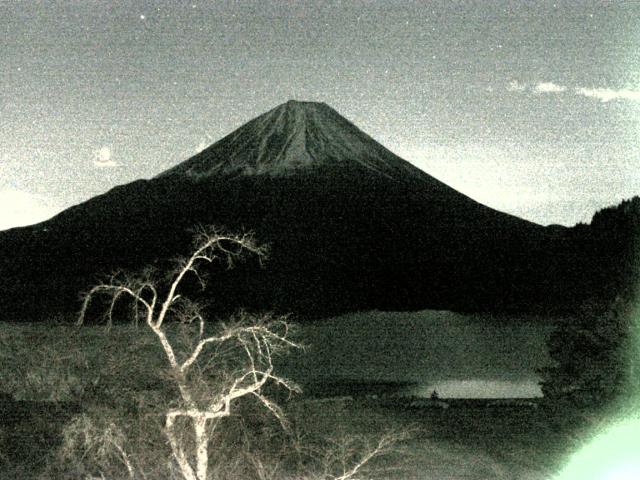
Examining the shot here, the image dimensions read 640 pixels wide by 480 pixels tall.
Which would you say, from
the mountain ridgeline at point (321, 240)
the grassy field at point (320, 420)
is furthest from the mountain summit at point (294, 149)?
the grassy field at point (320, 420)

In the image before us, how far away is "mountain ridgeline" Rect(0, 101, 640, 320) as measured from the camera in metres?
67.4

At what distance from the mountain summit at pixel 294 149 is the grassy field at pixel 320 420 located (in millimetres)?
73768

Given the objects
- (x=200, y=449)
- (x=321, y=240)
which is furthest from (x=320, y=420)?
(x=321, y=240)

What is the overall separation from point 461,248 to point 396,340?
122 feet

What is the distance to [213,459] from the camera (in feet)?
53.0

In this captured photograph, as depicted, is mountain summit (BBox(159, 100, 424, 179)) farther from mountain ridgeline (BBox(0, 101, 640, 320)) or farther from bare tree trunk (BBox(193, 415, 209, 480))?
bare tree trunk (BBox(193, 415, 209, 480))

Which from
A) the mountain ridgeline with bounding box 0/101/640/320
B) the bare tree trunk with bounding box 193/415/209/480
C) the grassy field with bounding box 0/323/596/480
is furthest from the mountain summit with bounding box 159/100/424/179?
the bare tree trunk with bounding box 193/415/209/480

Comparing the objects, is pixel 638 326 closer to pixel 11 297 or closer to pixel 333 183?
pixel 11 297

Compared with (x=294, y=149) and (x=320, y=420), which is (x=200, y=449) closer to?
(x=320, y=420)

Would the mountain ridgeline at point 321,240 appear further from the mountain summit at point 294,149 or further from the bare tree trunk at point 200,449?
the bare tree trunk at point 200,449

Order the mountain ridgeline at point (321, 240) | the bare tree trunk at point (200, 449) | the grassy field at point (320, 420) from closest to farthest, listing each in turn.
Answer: the bare tree trunk at point (200, 449) → the grassy field at point (320, 420) → the mountain ridgeline at point (321, 240)

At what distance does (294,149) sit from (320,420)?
85.9m

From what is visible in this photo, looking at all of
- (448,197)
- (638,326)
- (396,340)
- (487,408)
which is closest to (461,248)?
(448,197)

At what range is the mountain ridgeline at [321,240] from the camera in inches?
2653
